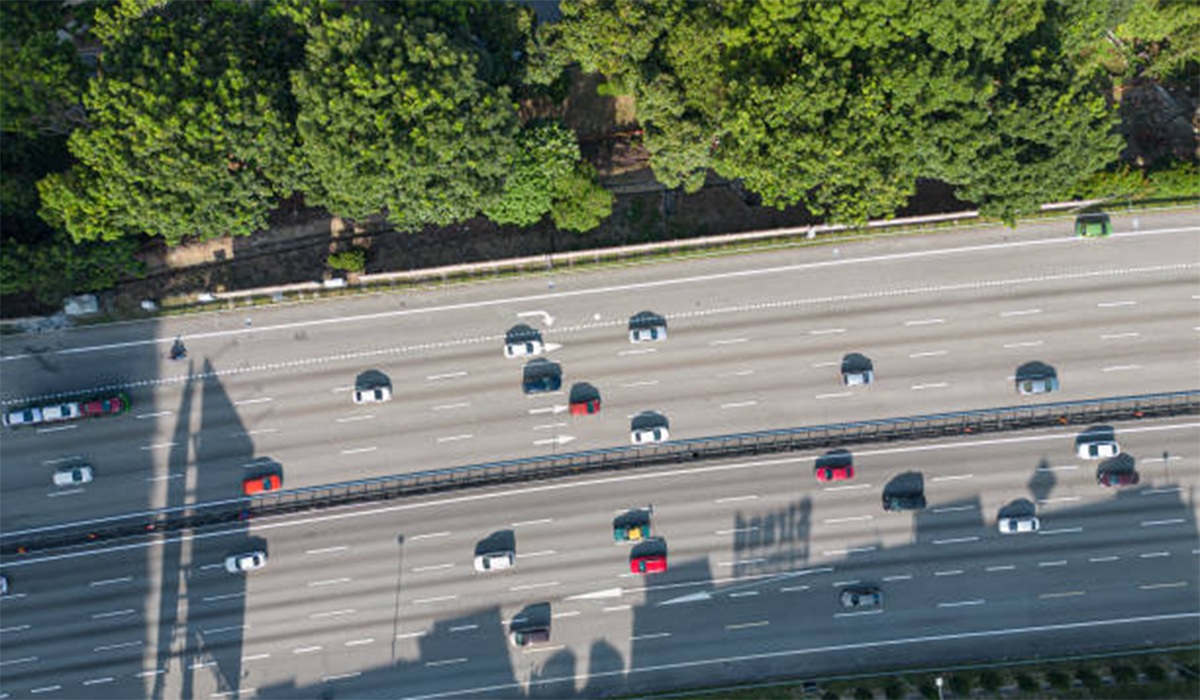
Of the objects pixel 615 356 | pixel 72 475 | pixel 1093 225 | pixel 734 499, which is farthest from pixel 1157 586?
pixel 72 475

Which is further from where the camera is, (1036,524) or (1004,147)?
(1036,524)

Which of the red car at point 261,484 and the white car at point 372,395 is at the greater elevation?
the white car at point 372,395

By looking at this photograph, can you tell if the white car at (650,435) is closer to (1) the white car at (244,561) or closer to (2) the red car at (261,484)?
(2) the red car at (261,484)

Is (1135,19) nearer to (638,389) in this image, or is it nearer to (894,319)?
(894,319)

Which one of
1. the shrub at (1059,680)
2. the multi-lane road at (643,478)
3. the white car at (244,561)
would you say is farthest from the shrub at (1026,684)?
the white car at (244,561)

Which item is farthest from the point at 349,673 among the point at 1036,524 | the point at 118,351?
the point at 1036,524

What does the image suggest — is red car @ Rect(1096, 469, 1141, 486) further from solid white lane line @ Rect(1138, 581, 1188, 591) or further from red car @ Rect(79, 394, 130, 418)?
red car @ Rect(79, 394, 130, 418)
